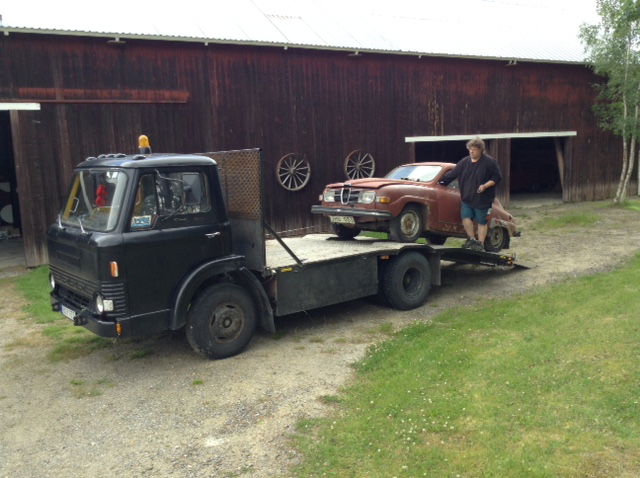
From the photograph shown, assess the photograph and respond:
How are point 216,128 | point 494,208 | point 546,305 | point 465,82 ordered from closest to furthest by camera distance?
point 546,305, point 494,208, point 216,128, point 465,82

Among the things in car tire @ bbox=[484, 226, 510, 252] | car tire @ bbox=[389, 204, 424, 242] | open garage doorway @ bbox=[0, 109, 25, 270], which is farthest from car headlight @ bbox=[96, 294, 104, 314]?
open garage doorway @ bbox=[0, 109, 25, 270]

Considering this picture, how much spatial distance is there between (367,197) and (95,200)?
407 cm

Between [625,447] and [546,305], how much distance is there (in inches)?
142

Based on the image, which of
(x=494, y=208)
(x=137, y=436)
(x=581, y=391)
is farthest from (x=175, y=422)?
(x=494, y=208)

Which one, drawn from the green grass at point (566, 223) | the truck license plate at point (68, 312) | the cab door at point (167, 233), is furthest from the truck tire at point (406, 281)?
the green grass at point (566, 223)

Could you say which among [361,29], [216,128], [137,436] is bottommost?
[137,436]

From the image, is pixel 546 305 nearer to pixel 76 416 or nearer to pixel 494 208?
pixel 494 208

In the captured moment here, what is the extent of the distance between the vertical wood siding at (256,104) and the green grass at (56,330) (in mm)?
2296

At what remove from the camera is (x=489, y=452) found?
159 inches

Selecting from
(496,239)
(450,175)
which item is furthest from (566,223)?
(450,175)

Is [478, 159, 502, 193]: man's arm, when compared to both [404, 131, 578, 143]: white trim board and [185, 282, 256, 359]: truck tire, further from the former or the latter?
[404, 131, 578, 143]: white trim board

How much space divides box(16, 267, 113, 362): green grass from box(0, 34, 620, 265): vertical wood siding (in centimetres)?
230

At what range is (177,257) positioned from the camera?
5.98 meters

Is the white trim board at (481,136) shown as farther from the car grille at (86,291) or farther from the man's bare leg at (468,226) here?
the car grille at (86,291)
